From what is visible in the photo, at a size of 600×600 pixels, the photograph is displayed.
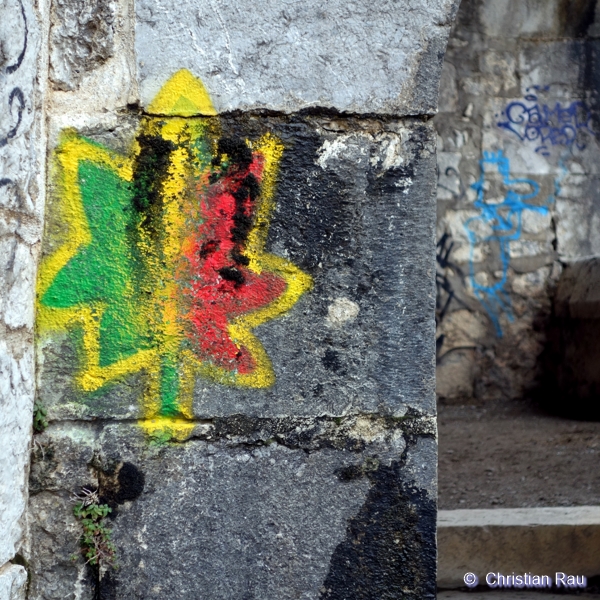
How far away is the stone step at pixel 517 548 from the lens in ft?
8.10

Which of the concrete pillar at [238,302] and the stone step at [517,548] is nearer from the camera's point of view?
the concrete pillar at [238,302]

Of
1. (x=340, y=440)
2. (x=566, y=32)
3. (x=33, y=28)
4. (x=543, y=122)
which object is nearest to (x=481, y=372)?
(x=543, y=122)

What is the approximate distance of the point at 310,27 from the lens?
1477 mm

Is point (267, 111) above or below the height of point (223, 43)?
below

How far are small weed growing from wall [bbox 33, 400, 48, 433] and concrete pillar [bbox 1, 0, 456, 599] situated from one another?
0.01m

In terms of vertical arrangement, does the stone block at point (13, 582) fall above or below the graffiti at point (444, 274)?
below

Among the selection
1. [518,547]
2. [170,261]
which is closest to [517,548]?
[518,547]

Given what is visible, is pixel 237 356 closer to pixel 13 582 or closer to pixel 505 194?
pixel 13 582

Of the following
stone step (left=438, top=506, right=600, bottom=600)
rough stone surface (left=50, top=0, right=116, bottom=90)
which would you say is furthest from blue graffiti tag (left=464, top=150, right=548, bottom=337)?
rough stone surface (left=50, top=0, right=116, bottom=90)

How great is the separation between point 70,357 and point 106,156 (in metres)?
0.42

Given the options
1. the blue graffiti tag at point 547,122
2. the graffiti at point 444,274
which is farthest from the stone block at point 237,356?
the blue graffiti tag at point 547,122

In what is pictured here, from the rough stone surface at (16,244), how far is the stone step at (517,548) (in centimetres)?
155

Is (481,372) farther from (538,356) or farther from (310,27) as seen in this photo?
(310,27)

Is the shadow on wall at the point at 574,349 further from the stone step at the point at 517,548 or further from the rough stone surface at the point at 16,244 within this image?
the rough stone surface at the point at 16,244
